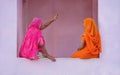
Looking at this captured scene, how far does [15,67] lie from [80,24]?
5.47 ft

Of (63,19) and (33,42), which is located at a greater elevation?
(63,19)

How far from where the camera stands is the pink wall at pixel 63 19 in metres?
5.97

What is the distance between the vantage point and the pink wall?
5.97m

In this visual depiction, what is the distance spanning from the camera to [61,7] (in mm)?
6035

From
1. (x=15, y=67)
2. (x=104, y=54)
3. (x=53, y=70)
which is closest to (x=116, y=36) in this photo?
(x=104, y=54)

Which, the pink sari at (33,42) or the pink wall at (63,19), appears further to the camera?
the pink wall at (63,19)

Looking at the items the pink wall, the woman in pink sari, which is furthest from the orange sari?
the pink wall

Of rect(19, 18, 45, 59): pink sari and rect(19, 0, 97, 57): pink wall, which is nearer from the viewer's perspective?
rect(19, 18, 45, 59): pink sari

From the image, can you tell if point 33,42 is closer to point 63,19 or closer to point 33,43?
point 33,43

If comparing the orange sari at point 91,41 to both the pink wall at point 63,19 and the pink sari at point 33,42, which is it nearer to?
the pink sari at point 33,42

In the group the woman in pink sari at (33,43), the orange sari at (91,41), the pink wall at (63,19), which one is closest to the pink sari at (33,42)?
the woman in pink sari at (33,43)

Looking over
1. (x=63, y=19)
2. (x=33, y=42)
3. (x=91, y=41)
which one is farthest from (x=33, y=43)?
(x=63, y=19)

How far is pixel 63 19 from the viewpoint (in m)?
6.02

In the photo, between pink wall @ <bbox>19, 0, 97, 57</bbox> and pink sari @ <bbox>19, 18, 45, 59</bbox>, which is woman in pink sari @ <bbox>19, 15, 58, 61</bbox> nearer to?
pink sari @ <bbox>19, 18, 45, 59</bbox>
